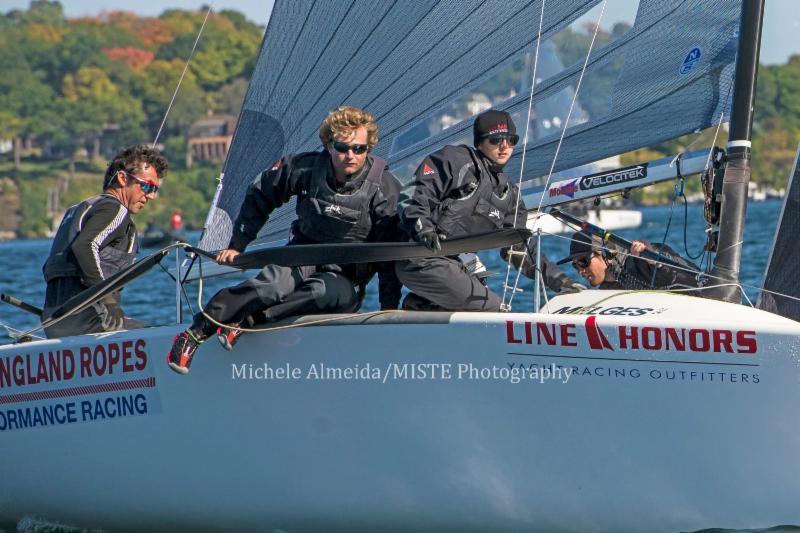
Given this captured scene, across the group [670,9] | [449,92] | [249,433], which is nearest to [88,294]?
[249,433]

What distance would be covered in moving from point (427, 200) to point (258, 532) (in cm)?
131

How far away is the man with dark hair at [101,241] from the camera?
5.11 metres

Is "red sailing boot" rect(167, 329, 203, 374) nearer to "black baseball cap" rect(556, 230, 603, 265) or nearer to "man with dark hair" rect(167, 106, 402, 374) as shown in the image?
"man with dark hair" rect(167, 106, 402, 374)

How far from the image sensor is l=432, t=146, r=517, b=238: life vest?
4695 mm

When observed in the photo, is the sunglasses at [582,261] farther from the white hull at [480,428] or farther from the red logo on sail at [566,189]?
the white hull at [480,428]

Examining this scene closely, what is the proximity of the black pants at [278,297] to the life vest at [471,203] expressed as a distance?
411 mm

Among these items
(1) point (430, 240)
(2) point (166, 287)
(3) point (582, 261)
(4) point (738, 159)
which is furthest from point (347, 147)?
(2) point (166, 287)

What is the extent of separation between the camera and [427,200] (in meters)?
4.54

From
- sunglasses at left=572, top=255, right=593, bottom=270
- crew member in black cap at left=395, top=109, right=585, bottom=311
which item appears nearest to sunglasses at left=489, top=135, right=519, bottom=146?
crew member in black cap at left=395, top=109, right=585, bottom=311

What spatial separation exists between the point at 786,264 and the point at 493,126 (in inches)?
49.8

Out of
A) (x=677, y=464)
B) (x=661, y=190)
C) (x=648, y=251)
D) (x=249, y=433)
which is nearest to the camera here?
(x=677, y=464)

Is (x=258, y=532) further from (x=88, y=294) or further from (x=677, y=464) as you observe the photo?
(x=677, y=464)

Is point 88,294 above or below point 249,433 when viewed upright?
above

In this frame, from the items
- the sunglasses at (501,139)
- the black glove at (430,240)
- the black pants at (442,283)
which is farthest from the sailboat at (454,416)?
the sunglasses at (501,139)
